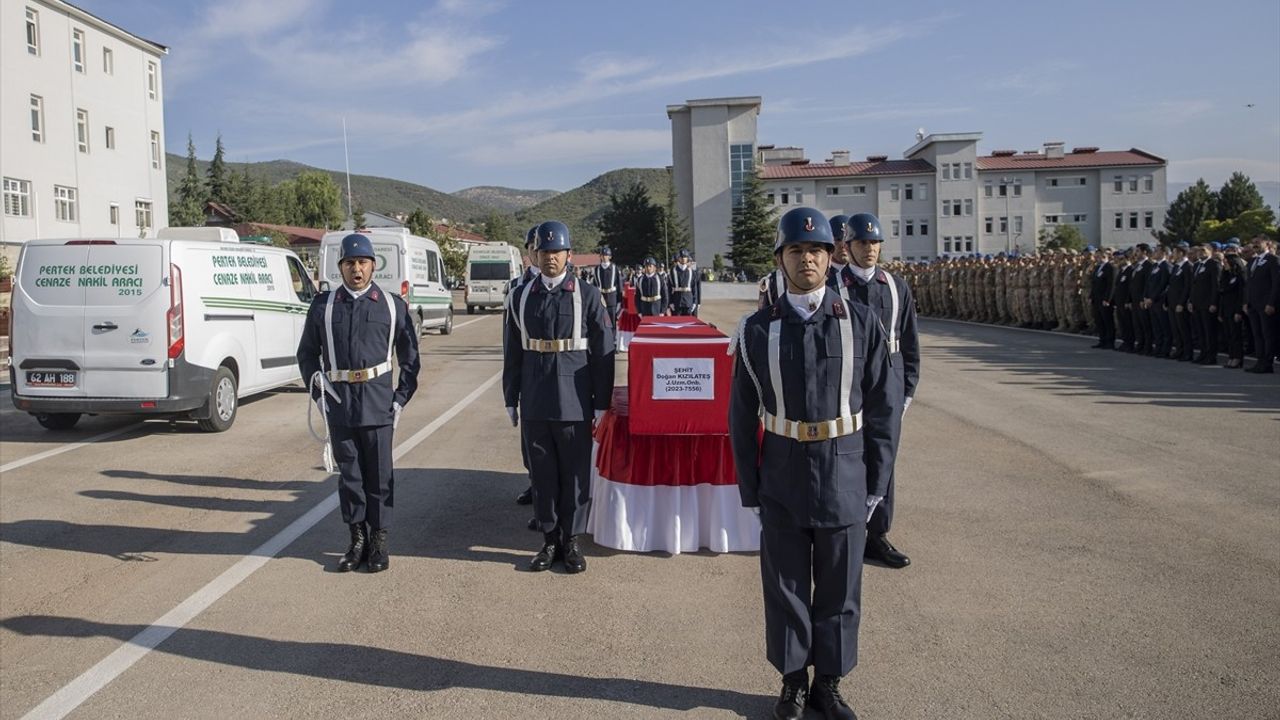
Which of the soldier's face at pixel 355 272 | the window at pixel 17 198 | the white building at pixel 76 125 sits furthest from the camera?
the white building at pixel 76 125

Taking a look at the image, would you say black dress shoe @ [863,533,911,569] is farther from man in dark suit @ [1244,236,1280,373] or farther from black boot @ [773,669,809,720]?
man in dark suit @ [1244,236,1280,373]

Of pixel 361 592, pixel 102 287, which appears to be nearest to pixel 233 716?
pixel 361 592

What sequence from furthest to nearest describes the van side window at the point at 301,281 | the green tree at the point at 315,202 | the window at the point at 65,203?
the green tree at the point at 315,202, the window at the point at 65,203, the van side window at the point at 301,281

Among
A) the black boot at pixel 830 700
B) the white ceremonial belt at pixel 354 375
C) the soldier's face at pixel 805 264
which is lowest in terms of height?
the black boot at pixel 830 700

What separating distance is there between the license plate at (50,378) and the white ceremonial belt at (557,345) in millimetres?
7011

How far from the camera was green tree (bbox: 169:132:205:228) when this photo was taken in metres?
84.6

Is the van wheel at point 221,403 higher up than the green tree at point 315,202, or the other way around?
the green tree at point 315,202

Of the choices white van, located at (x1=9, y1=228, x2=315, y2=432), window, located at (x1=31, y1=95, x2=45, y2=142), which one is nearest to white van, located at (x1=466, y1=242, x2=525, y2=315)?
window, located at (x1=31, y1=95, x2=45, y2=142)

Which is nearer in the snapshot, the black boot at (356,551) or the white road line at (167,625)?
the white road line at (167,625)

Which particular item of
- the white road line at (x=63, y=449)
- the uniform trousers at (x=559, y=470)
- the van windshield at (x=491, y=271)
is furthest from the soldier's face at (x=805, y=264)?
the van windshield at (x=491, y=271)

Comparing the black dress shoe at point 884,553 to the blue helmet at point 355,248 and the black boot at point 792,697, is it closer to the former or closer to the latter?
the black boot at point 792,697

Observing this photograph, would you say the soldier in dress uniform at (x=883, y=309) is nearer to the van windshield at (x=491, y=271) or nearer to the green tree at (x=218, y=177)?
the van windshield at (x=491, y=271)

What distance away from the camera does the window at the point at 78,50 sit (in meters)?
41.1

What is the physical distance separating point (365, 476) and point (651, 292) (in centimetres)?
1659
